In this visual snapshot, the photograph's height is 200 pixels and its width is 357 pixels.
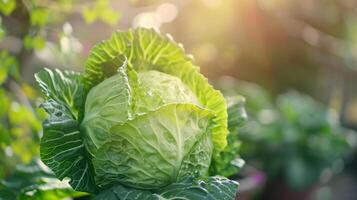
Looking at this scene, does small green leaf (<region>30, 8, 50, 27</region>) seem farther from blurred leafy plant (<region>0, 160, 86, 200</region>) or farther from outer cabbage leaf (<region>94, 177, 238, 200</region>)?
outer cabbage leaf (<region>94, 177, 238, 200</region>)

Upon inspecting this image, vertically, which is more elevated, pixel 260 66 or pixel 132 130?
pixel 260 66

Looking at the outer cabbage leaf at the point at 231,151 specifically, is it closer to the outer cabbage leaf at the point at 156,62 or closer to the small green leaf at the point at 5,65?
the outer cabbage leaf at the point at 156,62

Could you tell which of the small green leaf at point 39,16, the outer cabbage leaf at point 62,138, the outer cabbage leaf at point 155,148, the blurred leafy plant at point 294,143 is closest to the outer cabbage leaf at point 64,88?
the outer cabbage leaf at point 62,138

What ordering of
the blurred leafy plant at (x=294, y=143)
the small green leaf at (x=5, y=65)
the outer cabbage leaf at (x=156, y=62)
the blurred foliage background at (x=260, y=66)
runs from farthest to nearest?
the blurred leafy plant at (x=294, y=143), the blurred foliage background at (x=260, y=66), the small green leaf at (x=5, y=65), the outer cabbage leaf at (x=156, y=62)

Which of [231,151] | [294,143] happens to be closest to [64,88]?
[231,151]

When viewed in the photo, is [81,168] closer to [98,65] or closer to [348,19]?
[98,65]

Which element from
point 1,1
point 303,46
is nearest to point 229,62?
point 303,46

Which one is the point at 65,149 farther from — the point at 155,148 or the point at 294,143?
the point at 294,143

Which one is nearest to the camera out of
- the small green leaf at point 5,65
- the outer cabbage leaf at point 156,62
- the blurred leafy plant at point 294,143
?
the outer cabbage leaf at point 156,62
